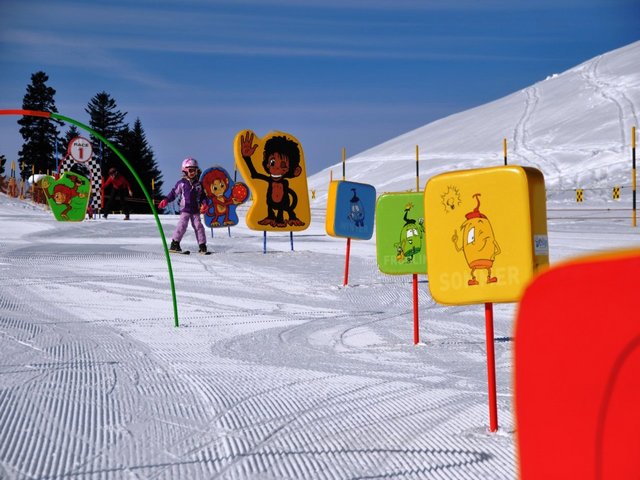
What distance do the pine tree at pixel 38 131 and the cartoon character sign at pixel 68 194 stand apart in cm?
4274

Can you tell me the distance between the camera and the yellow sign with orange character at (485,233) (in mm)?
2531

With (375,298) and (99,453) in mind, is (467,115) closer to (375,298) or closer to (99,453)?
(375,298)

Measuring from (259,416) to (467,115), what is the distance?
174ft

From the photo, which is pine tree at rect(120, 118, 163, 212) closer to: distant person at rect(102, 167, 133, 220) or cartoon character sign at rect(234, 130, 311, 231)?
distant person at rect(102, 167, 133, 220)

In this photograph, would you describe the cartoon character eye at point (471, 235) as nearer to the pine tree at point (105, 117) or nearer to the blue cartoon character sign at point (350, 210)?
the blue cartoon character sign at point (350, 210)

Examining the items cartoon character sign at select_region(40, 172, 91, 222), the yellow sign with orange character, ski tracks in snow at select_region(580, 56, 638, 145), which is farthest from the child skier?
ski tracks in snow at select_region(580, 56, 638, 145)

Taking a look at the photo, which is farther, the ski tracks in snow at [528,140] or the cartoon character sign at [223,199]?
the ski tracks in snow at [528,140]

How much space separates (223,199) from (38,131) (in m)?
48.1

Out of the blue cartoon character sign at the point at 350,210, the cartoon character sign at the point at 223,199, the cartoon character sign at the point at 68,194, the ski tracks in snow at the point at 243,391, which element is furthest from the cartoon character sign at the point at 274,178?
the cartoon character sign at the point at 68,194

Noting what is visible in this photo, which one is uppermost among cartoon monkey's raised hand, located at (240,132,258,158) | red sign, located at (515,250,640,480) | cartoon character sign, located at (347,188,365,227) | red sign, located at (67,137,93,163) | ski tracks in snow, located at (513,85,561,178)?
ski tracks in snow, located at (513,85,561,178)

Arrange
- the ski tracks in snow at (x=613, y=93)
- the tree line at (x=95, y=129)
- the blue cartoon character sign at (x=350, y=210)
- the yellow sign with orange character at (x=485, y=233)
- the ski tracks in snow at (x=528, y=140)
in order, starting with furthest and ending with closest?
the tree line at (x=95, y=129)
the ski tracks in snow at (x=613, y=93)
the ski tracks in snow at (x=528, y=140)
the blue cartoon character sign at (x=350, y=210)
the yellow sign with orange character at (x=485, y=233)

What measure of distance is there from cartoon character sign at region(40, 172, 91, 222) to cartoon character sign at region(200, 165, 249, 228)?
10.5 ft

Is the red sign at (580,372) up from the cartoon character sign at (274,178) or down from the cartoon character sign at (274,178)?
down

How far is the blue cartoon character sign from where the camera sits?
25.7ft
